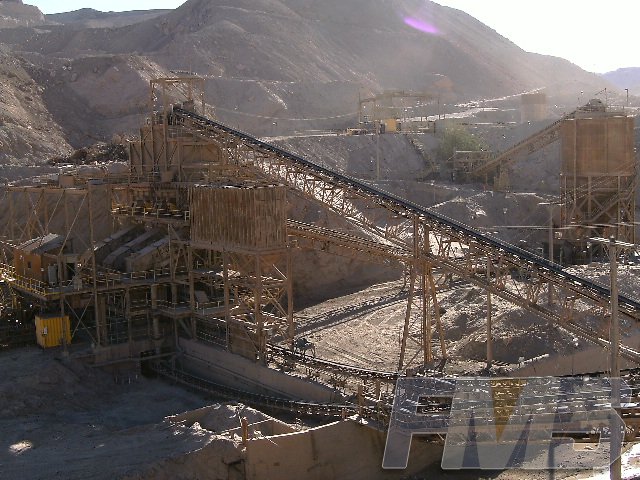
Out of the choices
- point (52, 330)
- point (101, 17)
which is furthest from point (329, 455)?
point (101, 17)

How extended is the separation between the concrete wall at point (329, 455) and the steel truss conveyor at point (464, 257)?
4.50m

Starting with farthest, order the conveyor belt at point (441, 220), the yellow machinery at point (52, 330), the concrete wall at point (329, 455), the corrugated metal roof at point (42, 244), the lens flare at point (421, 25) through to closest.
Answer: the lens flare at point (421, 25)
the corrugated metal roof at point (42, 244)
the yellow machinery at point (52, 330)
the conveyor belt at point (441, 220)
the concrete wall at point (329, 455)

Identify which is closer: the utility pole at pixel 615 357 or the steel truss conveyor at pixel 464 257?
the utility pole at pixel 615 357

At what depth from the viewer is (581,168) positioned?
33.9 m

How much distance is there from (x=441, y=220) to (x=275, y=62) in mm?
58093

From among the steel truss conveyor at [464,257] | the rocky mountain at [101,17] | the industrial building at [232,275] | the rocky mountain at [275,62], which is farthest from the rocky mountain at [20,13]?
the steel truss conveyor at [464,257]

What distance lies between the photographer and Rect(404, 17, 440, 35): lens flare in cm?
10669

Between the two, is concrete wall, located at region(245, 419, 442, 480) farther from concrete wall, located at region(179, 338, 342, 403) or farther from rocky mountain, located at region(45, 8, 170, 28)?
rocky mountain, located at region(45, 8, 170, 28)

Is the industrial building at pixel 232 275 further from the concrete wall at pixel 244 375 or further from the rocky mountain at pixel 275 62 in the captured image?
the rocky mountain at pixel 275 62

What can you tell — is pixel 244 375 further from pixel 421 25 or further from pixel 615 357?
pixel 421 25

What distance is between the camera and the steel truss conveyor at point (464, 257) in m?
19.2

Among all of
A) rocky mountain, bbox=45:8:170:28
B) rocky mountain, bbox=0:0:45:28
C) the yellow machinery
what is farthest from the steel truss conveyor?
rocky mountain, bbox=45:8:170:28

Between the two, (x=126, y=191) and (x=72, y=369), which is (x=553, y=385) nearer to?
(x=72, y=369)

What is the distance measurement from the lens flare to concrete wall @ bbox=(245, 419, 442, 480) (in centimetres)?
9152
